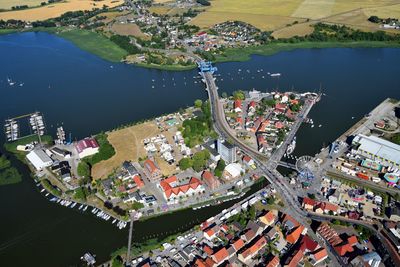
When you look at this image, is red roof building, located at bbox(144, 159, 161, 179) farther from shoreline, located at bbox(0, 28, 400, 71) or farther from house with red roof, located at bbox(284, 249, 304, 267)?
shoreline, located at bbox(0, 28, 400, 71)

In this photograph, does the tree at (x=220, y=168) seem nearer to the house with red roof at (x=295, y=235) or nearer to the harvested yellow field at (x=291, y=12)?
the house with red roof at (x=295, y=235)

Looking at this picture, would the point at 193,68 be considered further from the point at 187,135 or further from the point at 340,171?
the point at 340,171

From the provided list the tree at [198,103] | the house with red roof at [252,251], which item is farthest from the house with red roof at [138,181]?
the tree at [198,103]

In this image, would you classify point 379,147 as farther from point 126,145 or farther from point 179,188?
point 126,145

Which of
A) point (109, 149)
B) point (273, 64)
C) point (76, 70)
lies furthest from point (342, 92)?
point (76, 70)

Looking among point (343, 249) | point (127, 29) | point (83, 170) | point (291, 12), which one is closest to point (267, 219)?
point (343, 249)

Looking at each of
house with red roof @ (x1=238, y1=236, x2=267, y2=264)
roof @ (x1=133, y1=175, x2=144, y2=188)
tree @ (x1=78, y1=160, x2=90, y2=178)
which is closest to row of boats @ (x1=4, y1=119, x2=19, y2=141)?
tree @ (x1=78, y1=160, x2=90, y2=178)
